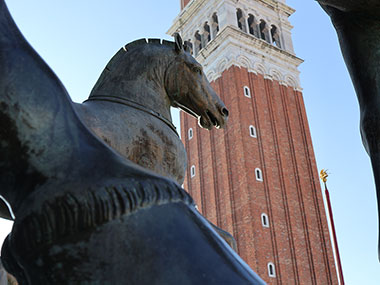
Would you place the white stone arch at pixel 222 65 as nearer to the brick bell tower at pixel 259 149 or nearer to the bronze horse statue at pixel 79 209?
the brick bell tower at pixel 259 149

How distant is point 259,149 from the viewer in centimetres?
1655

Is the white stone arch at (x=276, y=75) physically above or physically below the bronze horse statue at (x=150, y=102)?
above

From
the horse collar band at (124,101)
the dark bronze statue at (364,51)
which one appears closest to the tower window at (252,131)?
the horse collar band at (124,101)

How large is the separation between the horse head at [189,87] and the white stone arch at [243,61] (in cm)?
1608

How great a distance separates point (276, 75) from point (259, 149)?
3.75 metres

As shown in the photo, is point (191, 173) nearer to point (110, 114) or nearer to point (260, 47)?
point (260, 47)

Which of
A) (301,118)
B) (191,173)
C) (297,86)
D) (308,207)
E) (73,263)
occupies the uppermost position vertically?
(297,86)

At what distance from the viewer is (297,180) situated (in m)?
16.9

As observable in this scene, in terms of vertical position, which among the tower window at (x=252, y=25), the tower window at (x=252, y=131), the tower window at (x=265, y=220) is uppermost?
the tower window at (x=252, y=25)

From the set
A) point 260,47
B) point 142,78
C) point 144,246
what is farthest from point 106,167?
point 260,47

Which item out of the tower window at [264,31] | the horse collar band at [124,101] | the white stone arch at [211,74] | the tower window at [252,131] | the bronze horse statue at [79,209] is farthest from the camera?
the tower window at [264,31]

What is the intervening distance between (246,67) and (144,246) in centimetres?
1791

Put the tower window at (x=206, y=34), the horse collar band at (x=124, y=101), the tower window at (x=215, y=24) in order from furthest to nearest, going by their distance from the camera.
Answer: the tower window at (x=206, y=34)
the tower window at (x=215, y=24)
the horse collar band at (x=124, y=101)

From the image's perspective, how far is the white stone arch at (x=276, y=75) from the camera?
18.6 metres
